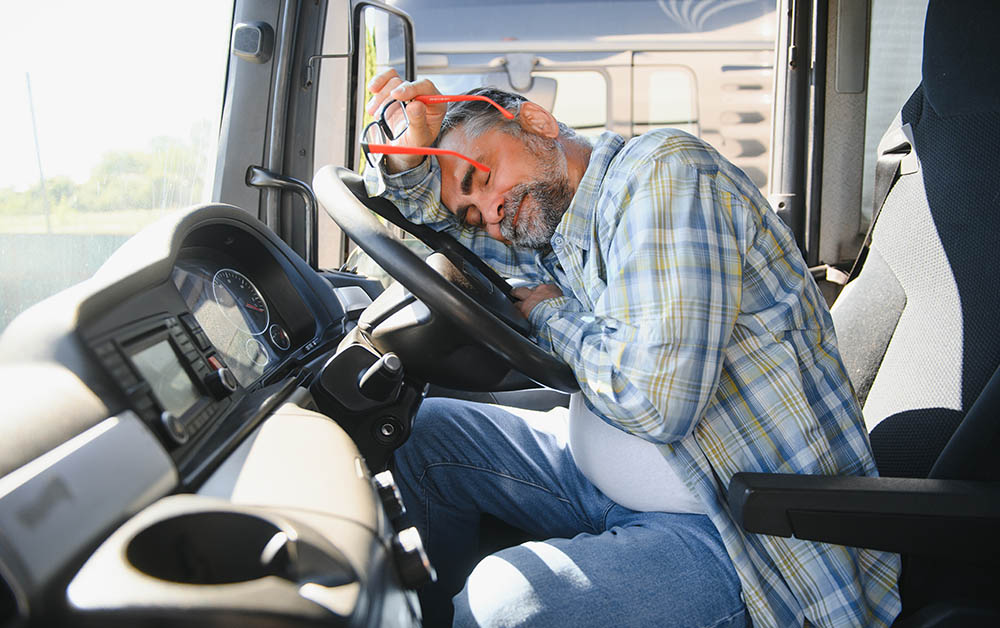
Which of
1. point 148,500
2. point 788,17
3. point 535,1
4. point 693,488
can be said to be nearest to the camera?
point 148,500

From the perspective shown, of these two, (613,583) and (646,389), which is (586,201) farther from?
(613,583)

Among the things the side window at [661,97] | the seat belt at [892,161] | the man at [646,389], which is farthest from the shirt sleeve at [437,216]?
the side window at [661,97]

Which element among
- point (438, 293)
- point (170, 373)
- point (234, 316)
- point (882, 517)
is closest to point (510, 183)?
point (438, 293)

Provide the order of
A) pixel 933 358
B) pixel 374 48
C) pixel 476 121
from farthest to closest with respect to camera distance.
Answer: pixel 374 48 → pixel 476 121 → pixel 933 358

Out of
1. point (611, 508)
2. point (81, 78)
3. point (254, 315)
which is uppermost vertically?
point (81, 78)

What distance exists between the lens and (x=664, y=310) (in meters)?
0.98

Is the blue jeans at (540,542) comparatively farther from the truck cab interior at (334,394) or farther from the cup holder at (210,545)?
the cup holder at (210,545)

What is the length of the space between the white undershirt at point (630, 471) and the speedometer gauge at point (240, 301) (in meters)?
0.55

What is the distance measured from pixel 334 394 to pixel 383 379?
82mm

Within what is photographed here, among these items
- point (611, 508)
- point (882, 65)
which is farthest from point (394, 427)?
point (882, 65)

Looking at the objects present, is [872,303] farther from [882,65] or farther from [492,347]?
[882,65]

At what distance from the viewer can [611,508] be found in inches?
46.8

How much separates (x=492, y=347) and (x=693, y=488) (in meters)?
0.36

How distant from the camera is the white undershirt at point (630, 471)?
3.63 feet
